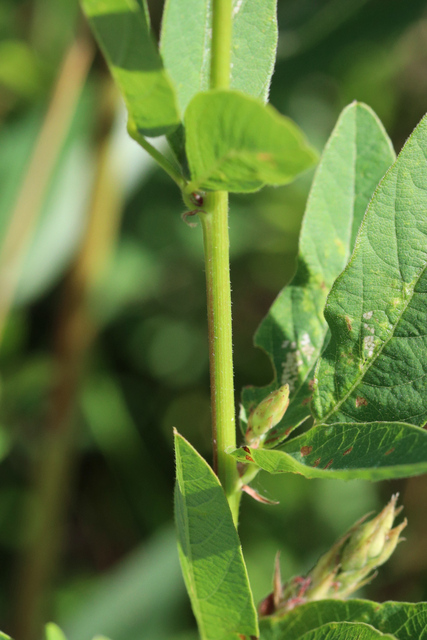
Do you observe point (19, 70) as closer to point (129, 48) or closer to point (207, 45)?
point (207, 45)

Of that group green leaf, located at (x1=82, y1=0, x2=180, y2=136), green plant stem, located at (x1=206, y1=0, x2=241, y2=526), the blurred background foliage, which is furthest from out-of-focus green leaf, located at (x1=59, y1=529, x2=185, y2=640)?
green leaf, located at (x1=82, y1=0, x2=180, y2=136)

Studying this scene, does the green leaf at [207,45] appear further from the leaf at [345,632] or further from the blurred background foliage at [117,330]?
the blurred background foliage at [117,330]

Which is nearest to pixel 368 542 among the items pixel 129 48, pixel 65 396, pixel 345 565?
pixel 345 565

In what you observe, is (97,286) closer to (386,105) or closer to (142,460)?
(142,460)

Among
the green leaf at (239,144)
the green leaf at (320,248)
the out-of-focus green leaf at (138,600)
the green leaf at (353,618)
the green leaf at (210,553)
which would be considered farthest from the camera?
the out-of-focus green leaf at (138,600)

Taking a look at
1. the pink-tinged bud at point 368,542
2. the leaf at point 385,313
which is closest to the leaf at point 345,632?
the pink-tinged bud at point 368,542

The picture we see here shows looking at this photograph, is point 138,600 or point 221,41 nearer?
point 221,41
